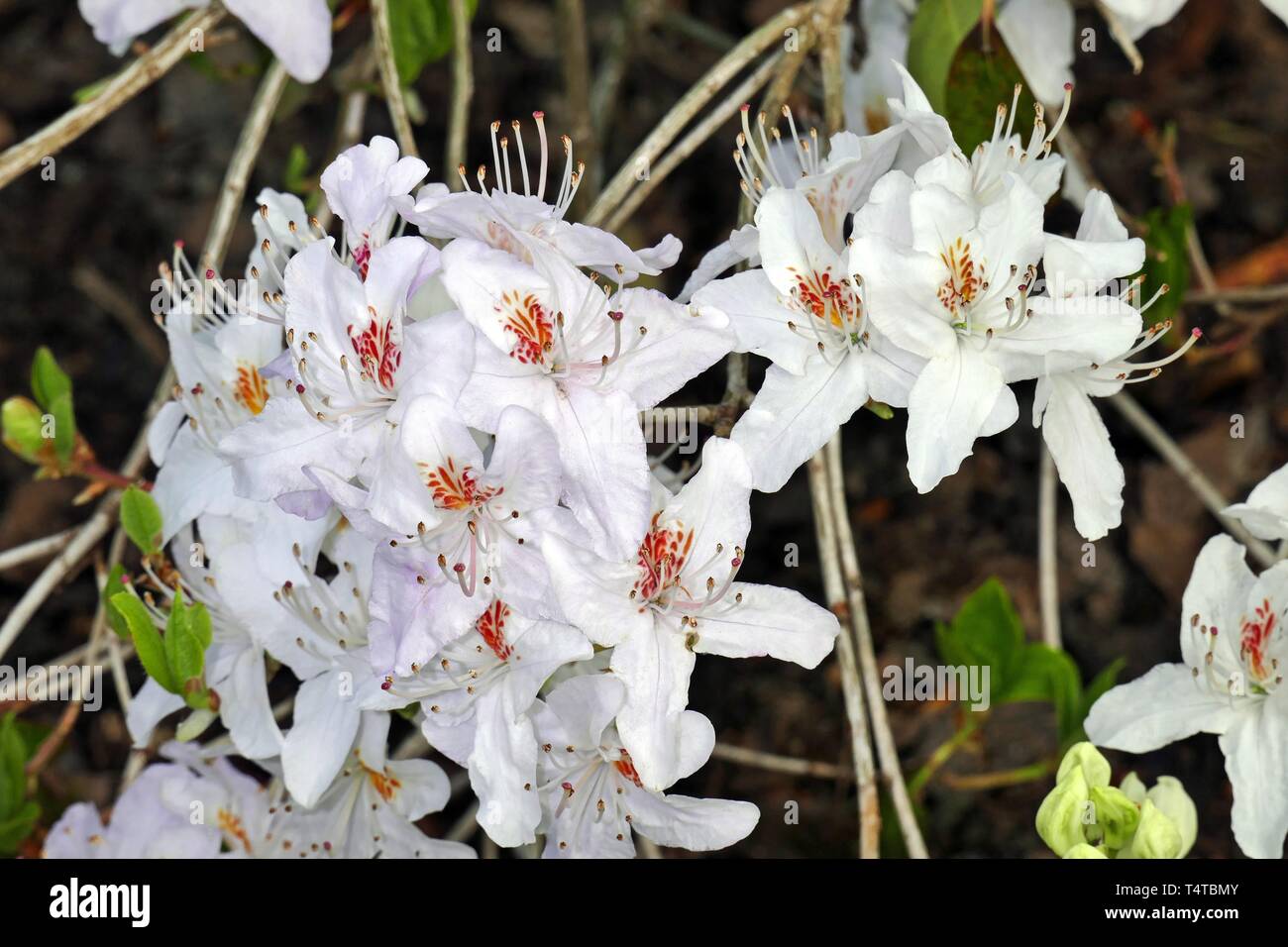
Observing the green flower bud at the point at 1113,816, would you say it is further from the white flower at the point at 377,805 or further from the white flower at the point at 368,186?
the white flower at the point at 368,186

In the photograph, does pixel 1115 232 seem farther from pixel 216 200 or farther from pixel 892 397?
pixel 216 200

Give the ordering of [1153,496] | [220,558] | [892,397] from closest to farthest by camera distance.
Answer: [892,397] → [220,558] → [1153,496]

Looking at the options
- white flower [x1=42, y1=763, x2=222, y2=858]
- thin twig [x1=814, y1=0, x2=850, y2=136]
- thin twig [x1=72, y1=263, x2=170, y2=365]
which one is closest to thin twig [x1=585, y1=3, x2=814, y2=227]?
thin twig [x1=814, y1=0, x2=850, y2=136]

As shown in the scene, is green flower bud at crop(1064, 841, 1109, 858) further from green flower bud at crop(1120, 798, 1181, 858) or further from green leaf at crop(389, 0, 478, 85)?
green leaf at crop(389, 0, 478, 85)

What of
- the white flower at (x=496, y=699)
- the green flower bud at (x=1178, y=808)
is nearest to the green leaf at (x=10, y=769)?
the white flower at (x=496, y=699)

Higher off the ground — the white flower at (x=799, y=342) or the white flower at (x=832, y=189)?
the white flower at (x=832, y=189)

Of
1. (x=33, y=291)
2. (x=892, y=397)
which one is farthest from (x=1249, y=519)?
(x=33, y=291)

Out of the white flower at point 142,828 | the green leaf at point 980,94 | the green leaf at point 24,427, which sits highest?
the green leaf at point 980,94
